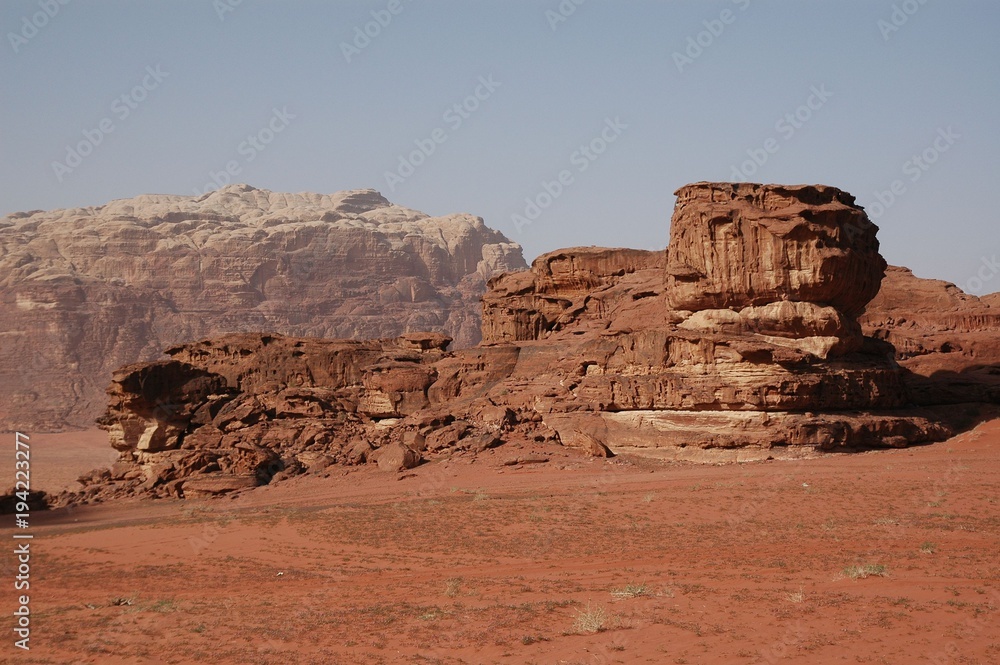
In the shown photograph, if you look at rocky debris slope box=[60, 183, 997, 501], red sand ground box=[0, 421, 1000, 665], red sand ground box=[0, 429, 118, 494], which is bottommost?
red sand ground box=[0, 429, 118, 494]

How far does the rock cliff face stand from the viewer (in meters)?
94.0

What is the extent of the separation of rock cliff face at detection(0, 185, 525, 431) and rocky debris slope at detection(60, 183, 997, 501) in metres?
53.6

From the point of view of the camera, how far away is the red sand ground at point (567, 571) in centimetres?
1052

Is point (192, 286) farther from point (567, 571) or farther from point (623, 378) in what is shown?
point (567, 571)

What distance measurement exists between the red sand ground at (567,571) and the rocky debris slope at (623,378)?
2.08 m

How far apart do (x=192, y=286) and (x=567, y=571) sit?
328 feet

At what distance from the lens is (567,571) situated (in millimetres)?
14852

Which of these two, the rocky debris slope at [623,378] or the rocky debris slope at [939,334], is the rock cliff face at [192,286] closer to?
the rocky debris slope at [623,378]

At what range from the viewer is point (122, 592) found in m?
15.9

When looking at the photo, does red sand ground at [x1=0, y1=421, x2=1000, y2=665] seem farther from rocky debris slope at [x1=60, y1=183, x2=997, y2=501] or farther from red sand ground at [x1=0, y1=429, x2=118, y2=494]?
red sand ground at [x1=0, y1=429, x2=118, y2=494]

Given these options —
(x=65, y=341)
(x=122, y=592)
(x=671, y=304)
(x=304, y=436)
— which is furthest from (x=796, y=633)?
(x=65, y=341)

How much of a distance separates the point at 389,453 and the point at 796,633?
2092 cm

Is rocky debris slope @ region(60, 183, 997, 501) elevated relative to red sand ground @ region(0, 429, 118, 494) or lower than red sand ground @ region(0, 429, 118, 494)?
elevated

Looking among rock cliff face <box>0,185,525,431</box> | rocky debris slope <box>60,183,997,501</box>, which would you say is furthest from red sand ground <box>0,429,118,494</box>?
rocky debris slope <box>60,183,997,501</box>
